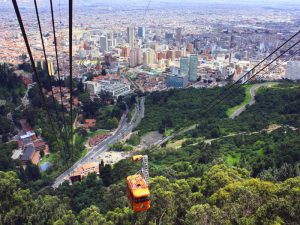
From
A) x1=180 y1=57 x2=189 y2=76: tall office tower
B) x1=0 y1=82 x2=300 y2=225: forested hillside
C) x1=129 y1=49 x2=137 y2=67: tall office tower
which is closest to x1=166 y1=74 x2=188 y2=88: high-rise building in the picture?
x1=180 y1=57 x2=189 y2=76: tall office tower

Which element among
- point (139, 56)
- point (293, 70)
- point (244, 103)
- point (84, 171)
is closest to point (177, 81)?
point (244, 103)

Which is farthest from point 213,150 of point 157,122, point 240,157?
point 157,122

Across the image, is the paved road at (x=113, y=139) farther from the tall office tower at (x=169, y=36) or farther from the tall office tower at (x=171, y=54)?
the tall office tower at (x=169, y=36)

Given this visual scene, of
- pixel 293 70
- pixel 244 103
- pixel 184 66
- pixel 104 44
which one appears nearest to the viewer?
pixel 244 103

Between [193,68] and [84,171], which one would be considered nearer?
[84,171]

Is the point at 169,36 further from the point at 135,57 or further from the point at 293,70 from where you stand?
the point at 293,70

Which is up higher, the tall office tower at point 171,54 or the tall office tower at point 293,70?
the tall office tower at point 293,70

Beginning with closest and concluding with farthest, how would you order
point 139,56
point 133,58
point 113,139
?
point 113,139
point 133,58
point 139,56

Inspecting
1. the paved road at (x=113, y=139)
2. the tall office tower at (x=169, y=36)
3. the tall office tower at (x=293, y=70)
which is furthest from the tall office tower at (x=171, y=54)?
the tall office tower at (x=169, y=36)
